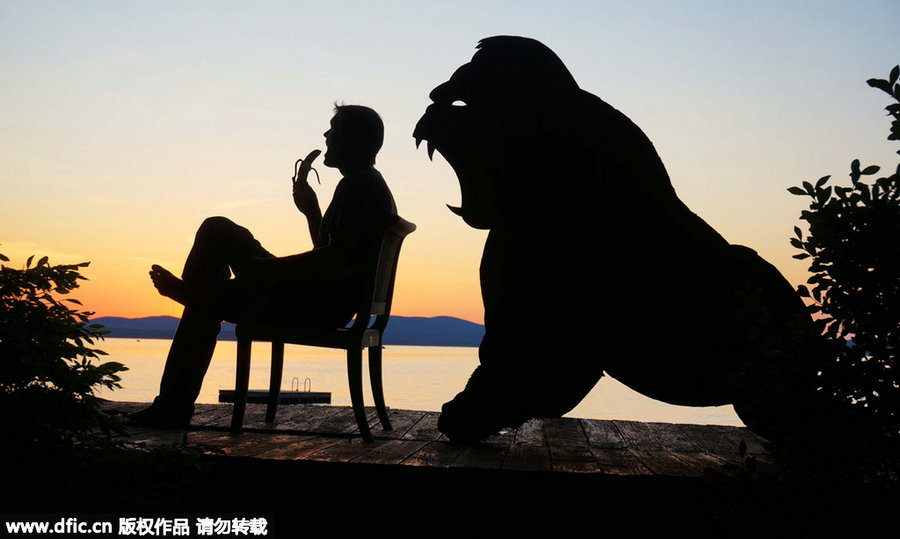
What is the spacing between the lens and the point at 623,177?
3.30 meters

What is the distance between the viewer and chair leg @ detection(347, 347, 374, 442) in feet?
11.2

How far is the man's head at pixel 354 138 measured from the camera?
147 inches

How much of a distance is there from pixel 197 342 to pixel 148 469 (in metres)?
1.62

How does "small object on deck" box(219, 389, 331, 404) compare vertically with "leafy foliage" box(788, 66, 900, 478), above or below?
below

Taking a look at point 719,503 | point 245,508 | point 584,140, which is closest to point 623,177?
point 584,140

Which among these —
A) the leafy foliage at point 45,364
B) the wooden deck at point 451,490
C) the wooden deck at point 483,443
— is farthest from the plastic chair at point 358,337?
the leafy foliage at point 45,364

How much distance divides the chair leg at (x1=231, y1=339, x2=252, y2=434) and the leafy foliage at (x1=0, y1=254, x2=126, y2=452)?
1.47 meters

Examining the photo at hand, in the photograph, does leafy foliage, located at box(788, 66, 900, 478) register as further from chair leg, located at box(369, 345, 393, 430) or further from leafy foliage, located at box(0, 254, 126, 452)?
chair leg, located at box(369, 345, 393, 430)

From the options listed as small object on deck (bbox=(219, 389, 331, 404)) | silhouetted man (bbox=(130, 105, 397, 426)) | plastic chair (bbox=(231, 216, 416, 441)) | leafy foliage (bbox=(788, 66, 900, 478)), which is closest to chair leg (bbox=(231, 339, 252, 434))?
plastic chair (bbox=(231, 216, 416, 441))

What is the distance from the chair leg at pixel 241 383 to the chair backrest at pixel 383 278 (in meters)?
0.54

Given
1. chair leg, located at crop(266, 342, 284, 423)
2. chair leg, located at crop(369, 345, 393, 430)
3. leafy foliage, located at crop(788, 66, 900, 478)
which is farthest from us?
chair leg, located at crop(266, 342, 284, 423)

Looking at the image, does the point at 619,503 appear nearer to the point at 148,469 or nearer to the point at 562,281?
the point at 562,281

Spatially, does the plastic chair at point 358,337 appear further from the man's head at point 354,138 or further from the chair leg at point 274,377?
the man's head at point 354,138

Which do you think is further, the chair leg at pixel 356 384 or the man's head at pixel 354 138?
the man's head at pixel 354 138
